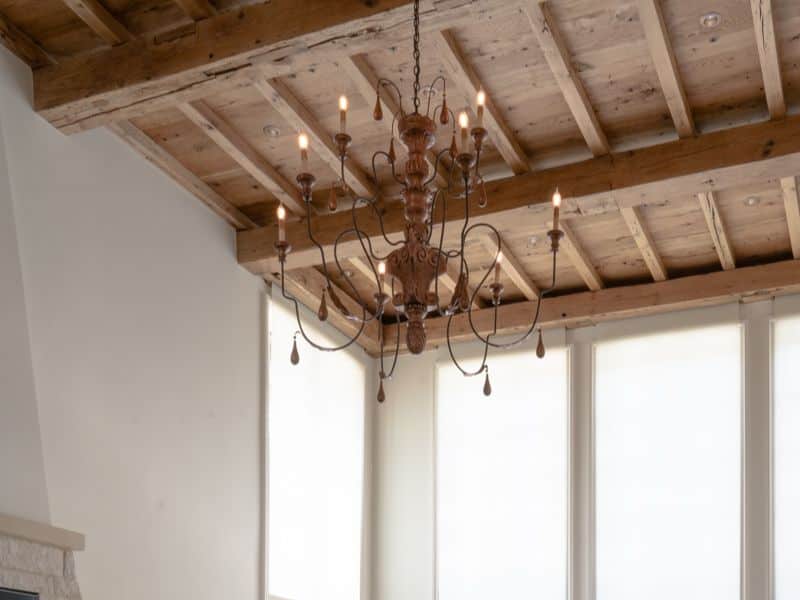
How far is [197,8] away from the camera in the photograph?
15.7 ft

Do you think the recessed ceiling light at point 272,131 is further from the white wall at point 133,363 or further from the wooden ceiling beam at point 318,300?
the wooden ceiling beam at point 318,300

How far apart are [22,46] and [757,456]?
4442mm

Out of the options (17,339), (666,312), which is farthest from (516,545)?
(17,339)

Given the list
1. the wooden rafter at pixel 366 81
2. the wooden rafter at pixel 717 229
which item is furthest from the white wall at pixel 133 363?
A: the wooden rafter at pixel 717 229

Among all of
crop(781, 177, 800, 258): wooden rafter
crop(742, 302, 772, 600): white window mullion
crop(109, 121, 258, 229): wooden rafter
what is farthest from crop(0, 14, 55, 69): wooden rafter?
crop(742, 302, 772, 600): white window mullion

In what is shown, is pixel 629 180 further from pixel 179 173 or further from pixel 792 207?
pixel 179 173

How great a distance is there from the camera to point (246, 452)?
6.50m

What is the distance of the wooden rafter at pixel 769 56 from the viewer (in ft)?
15.1

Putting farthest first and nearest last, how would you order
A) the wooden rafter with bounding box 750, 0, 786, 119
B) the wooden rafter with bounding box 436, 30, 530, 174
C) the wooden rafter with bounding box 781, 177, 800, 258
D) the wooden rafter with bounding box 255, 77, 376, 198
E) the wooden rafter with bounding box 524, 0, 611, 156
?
the wooden rafter with bounding box 781, 177, 800, 258, the wooden rafter with bounding box 255, 77, 376, 198, the wooden rafter with bounding box 436, 30, 530, 174, the wooden rafter with bounding box 524, 0, 611, 156, the wooden rafter with bounding box 750, 0, 786, 119

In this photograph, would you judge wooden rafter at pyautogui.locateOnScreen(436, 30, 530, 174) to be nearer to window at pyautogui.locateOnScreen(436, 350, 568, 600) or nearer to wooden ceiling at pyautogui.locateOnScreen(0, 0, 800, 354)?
wooden ceiling at pyautogui.locateOnScreen(0, 0, 800, 354)

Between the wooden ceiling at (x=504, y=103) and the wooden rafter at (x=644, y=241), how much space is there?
1 centimetres

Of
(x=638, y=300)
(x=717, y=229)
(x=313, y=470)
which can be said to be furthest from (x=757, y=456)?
(x=313, y=470)

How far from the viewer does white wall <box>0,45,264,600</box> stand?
5074mm

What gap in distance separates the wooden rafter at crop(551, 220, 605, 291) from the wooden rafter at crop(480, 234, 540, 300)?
32 centimetres
